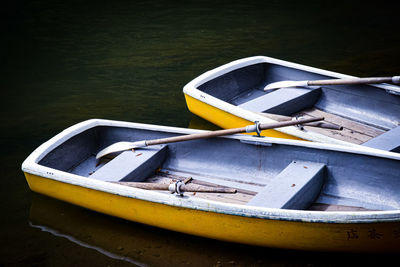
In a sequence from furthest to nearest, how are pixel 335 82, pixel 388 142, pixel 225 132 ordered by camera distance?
1. pixel 335 82
2. pixel 388 142
3. pixel 225 132

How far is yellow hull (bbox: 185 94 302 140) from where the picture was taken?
5.27 m

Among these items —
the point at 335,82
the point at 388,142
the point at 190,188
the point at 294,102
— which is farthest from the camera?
the point at 294,102

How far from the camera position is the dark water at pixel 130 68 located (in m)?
4.49

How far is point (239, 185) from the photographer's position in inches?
188

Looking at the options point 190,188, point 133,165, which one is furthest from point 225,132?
point 133,165

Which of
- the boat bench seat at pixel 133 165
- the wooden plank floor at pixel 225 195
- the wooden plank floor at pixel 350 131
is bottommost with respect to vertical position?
the wooden plank floor at pixel 225 195

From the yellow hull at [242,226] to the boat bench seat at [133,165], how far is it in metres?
0.28

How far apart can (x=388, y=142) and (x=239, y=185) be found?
146 cm

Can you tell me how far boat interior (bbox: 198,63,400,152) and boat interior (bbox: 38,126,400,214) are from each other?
779mm

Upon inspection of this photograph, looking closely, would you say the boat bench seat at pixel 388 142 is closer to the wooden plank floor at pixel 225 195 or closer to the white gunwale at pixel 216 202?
the white gunwale at pixel 216 202

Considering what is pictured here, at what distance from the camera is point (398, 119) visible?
5.56m

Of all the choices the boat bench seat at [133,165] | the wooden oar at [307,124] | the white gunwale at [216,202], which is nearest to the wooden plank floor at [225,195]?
the boat bench seat at [133,165]

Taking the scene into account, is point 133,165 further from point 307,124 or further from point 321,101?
point 321,101

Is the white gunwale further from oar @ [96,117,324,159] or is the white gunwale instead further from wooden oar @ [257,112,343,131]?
wooden oar @ [257,112,343,131]
